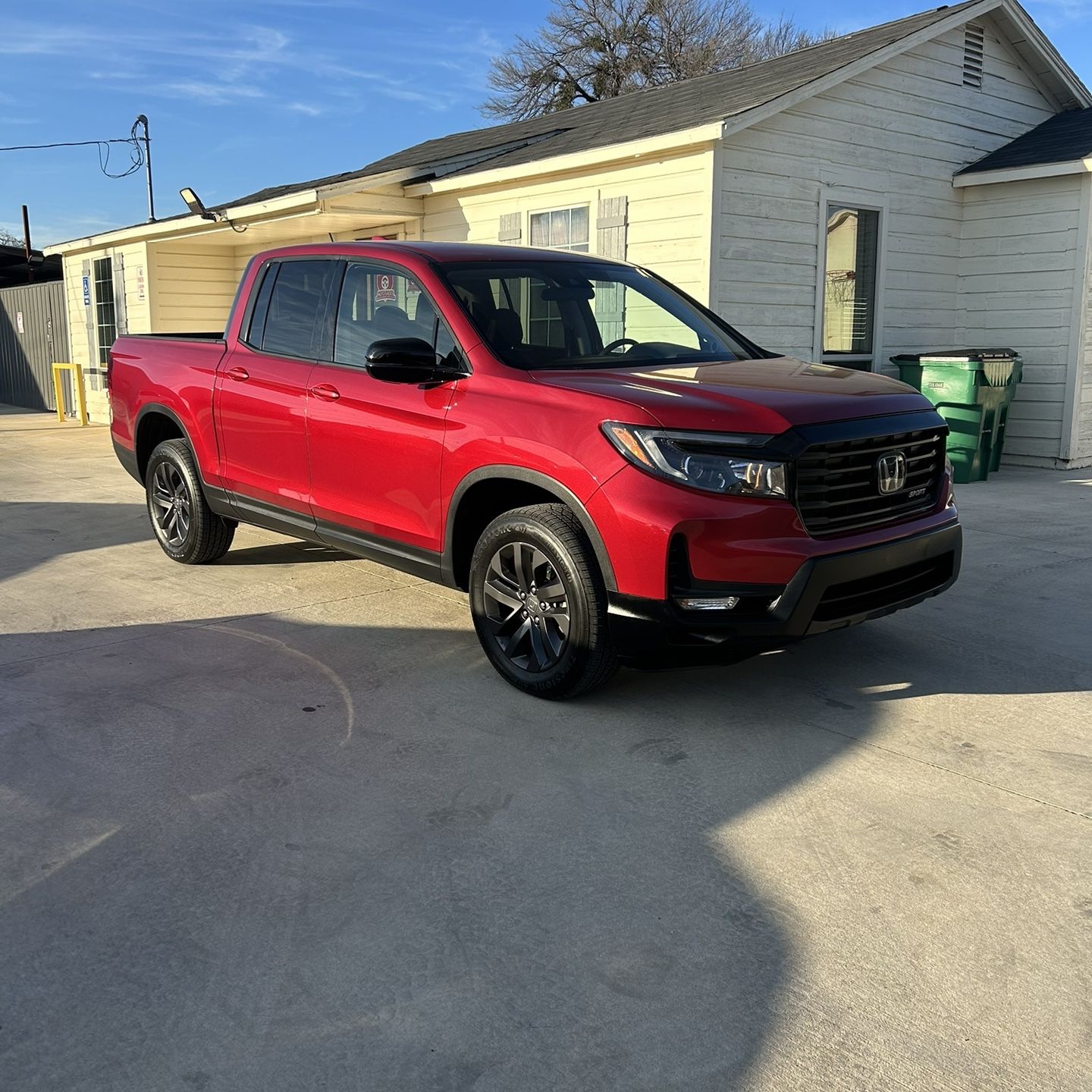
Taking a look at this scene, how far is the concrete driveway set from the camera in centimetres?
233

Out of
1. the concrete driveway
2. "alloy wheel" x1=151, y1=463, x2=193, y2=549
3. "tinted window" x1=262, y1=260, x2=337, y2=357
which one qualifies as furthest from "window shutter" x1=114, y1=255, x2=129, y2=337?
the concrete driveway

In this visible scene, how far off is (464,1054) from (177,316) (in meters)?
15.3

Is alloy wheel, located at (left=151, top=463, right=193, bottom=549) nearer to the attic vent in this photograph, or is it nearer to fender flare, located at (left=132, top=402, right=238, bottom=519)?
fender flare, located at (left=132, top=402, right=238, bottom=519)

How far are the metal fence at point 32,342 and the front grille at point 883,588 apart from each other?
57.9 feet

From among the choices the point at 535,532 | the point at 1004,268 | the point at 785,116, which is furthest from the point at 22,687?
the point at 1004,268

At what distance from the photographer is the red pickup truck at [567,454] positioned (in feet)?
12.7

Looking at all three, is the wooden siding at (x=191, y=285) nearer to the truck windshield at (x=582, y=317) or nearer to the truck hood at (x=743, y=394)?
the truck windshield at (x=582, y=317)

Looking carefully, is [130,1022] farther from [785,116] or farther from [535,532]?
[785,116]

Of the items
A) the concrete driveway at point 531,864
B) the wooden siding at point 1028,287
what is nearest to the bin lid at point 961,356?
the wooden siding at point 1028,287

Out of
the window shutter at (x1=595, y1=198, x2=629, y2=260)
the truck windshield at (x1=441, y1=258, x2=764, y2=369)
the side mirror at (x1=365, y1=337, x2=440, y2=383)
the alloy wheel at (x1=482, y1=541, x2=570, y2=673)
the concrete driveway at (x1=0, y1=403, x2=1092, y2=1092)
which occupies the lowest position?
the concrete driveway at (x1=0, y1=403, x2=1092, y2=1092)

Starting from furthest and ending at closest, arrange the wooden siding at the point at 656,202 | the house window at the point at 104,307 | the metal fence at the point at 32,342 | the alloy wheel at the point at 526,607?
the metal fence at the point at 32,342 → the house window at the point at 104,307 → the wooden siding at the point at 656,202 → the alloy wheel at the point at 526,607

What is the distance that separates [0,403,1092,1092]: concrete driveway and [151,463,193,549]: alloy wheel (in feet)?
4.13

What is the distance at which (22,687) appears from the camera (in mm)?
4535

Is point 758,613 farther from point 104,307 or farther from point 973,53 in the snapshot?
point 104,307
